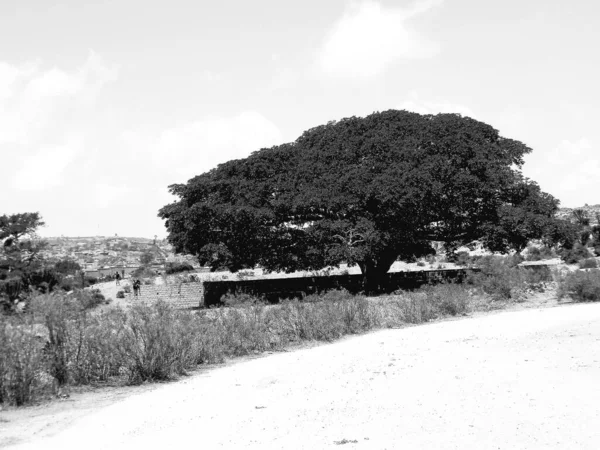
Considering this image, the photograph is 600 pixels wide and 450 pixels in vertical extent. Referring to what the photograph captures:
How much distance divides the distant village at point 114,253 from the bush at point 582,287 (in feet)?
180

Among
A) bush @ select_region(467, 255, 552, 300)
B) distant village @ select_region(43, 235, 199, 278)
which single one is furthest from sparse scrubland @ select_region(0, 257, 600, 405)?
distant village @ select_region(43, 235, 199, 278)

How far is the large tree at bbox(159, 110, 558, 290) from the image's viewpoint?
3089 cm

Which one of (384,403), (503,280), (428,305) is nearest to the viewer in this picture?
(384,403)

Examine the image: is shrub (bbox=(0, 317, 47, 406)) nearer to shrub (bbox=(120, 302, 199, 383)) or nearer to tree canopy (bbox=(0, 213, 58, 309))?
shrub (bbox=(120, 302, 199, 383))

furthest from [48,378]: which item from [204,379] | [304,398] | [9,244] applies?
[9,244]

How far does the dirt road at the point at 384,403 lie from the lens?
291 inches

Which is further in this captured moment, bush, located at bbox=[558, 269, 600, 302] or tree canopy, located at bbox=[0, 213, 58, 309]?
tree canopy, located at bbox=[0, 213, 58, 309]

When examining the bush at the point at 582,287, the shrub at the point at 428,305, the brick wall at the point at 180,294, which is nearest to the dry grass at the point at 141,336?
the shrub at the point at 428,305

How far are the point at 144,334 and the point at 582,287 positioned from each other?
16.3 metres

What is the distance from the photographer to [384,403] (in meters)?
8.83

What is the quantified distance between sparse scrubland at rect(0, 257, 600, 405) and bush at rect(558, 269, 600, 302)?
20.5ft

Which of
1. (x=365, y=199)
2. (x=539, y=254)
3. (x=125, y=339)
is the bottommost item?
(x=125, y=339)

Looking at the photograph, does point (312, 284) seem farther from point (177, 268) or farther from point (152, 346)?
point (177, 268)

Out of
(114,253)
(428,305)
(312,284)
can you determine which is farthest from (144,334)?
(114,253)
